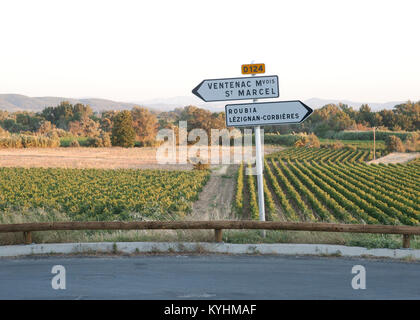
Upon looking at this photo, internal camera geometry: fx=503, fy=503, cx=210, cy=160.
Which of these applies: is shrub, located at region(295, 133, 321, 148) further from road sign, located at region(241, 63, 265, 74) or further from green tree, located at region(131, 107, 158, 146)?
road sign, located at region(241, 63, 265, 74)

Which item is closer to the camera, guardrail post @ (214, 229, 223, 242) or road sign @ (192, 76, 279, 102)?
guardrail post @ (214, 229, 223, 242)

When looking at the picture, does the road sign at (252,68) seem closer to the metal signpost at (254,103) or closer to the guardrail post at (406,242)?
the metal signpost at (254,103)

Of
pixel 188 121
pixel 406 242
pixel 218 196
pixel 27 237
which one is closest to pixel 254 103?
pixel 406 242

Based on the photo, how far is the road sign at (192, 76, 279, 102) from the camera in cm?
893

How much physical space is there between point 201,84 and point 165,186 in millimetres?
24783

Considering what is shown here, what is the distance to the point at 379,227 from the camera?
8.11 metres

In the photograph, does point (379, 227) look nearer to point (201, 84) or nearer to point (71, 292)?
point (201, 84)

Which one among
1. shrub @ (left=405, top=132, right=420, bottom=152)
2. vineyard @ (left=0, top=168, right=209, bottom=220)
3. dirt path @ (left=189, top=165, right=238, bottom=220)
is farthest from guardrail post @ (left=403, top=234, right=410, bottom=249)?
shrub @ (left=405, top=132, right=420, bottom=152)

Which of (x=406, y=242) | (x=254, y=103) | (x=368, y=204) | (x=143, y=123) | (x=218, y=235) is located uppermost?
(x=143, y=123)

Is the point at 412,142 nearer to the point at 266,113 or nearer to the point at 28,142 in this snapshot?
the point at 28,142

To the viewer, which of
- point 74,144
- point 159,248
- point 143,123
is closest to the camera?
point 159,248

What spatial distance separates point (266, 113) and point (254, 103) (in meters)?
0.28

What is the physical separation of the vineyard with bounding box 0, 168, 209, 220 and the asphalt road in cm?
998

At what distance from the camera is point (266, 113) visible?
9008 mm
